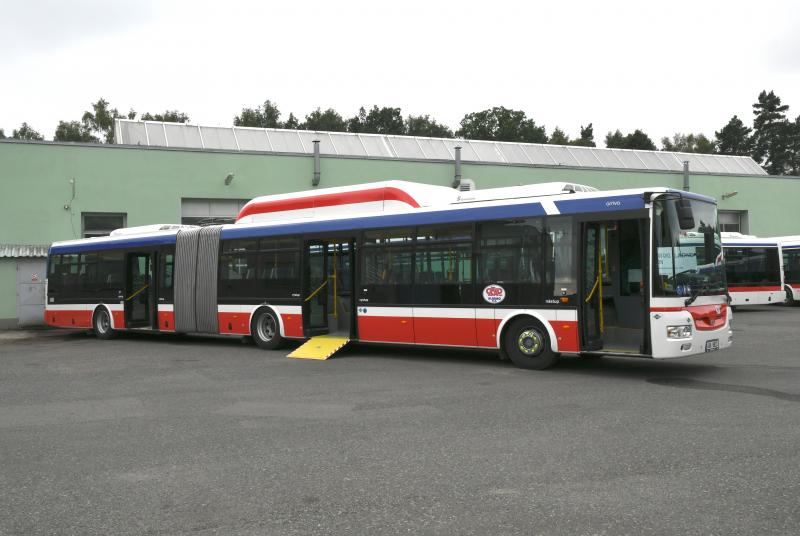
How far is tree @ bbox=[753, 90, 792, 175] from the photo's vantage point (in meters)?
89.1

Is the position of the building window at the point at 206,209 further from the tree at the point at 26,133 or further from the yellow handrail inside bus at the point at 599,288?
the tree at the point at 26,133

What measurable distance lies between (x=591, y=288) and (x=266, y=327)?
7868 millimetres

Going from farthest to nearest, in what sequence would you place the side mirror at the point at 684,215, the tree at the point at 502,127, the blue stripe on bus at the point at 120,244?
the tree at the point at 502,127 → the blue stripe on bus at the point at 120,244 → the side mirror at the point at 684,215

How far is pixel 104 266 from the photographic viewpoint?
827 inches

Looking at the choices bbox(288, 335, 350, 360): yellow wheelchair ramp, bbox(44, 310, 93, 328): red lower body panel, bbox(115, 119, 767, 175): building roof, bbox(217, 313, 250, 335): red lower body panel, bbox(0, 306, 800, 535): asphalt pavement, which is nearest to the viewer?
bbox(0, 306, 800, 535): asphalt pavement

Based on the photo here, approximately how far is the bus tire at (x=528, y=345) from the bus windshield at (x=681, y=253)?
2.05 meters

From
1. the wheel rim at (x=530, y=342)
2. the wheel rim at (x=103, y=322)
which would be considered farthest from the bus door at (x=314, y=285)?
the wheel rim at (x=103, y=322)

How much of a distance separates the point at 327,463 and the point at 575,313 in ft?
21.3

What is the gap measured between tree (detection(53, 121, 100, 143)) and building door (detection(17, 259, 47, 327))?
5288cm

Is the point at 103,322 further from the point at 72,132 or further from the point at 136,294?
the point at 72,132

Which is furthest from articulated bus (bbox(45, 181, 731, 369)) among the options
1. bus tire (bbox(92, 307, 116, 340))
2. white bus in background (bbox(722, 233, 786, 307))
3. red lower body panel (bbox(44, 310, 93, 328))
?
white bus in background (bbox(722, 233, 786, 307))

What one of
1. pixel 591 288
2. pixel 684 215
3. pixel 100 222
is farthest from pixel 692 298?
pixel 100 222

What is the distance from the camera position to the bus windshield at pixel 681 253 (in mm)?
11133

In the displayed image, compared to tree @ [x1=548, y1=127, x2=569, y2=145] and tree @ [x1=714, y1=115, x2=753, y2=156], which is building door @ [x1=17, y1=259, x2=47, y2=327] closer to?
tree @ [x1=548, y1=127, x2=569, y2=145]
